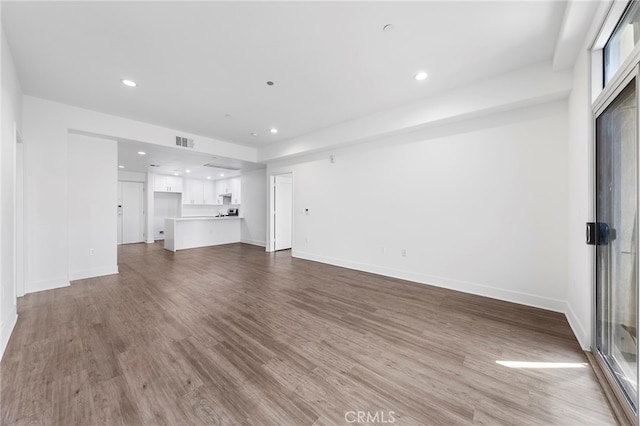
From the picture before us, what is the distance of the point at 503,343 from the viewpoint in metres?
2.18

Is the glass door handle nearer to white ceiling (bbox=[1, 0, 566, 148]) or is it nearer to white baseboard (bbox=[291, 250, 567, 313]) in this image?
white baseboard (bbox=[291, 250, 567, 313])

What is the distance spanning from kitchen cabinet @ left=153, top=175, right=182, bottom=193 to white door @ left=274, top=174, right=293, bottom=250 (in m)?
5.03

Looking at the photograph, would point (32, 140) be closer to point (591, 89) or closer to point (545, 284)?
point (591, 89)

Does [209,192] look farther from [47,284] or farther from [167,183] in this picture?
[47,284]

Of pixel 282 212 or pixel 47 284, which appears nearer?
pixel 47 284

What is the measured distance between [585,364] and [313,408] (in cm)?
221

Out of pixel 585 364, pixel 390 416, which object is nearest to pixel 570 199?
pixel 585 364

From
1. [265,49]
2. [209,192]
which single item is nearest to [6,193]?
[265,49]

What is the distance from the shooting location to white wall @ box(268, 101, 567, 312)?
2.89 m

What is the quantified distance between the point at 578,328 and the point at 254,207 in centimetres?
740

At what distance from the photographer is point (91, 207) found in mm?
4250

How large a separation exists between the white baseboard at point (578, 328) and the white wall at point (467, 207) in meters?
0.21

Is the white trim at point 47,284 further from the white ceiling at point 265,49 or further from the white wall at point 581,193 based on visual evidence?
the white wall at point 581,193

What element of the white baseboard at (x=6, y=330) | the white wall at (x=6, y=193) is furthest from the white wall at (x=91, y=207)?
the white baseboard at (x=6, y=330)
